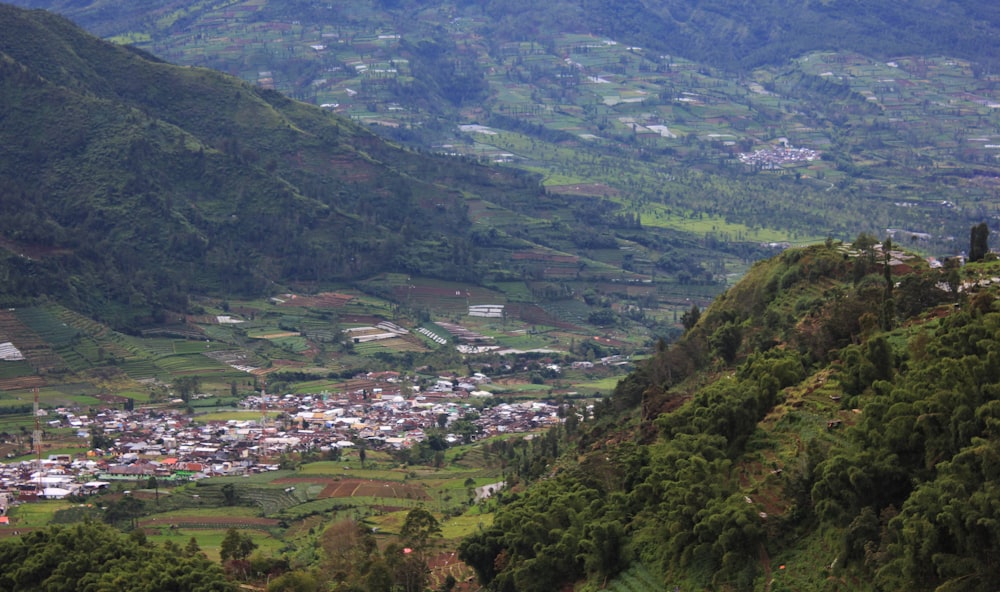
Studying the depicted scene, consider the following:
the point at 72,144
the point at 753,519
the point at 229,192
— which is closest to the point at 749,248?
the point at 229,192

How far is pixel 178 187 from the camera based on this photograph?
9900 centimetres

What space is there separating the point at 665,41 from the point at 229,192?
114 meters

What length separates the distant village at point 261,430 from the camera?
54.5m

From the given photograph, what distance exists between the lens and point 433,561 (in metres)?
39.4

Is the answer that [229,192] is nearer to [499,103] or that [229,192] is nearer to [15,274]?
[15,274]

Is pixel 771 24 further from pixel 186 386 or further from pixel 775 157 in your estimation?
pixel 186 386

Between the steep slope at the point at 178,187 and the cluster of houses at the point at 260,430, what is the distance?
694 inches

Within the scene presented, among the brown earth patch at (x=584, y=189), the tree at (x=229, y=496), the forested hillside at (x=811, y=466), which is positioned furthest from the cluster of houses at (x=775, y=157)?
the tree at (x=229, y=496)

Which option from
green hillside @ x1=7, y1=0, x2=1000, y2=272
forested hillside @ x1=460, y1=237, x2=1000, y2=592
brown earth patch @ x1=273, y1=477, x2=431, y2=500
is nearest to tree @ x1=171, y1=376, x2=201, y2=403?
brown earth patch @ x1=273, y1=477, x2=431, y2=500

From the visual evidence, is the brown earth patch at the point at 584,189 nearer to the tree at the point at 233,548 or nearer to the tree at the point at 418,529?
the tree at the point at 418,529

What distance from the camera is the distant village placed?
54.5m

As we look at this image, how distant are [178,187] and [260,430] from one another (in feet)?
133

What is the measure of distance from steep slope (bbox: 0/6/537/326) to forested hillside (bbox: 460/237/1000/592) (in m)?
51.8

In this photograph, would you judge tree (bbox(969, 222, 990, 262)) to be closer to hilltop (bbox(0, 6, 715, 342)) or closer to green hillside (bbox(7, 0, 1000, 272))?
hilltop (bbox(0, 6, 715, 342))
